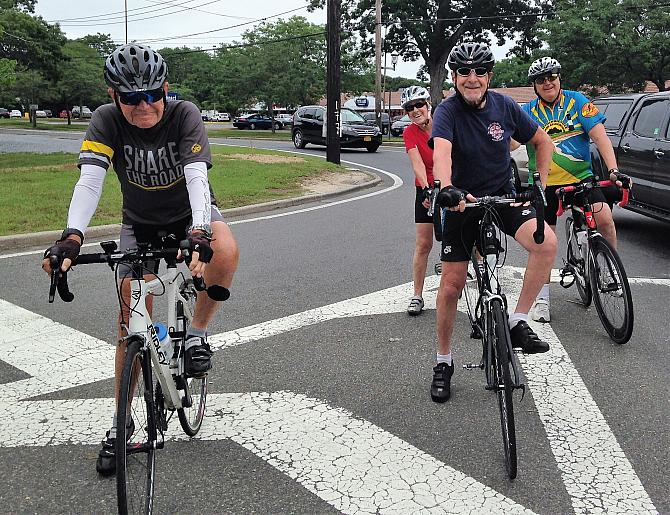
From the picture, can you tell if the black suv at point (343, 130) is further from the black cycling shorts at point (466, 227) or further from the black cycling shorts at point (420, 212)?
the black cycling shorts at point (466, 227)

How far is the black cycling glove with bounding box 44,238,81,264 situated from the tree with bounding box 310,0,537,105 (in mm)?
43569

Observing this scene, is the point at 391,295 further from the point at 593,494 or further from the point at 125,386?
the point at 125,386

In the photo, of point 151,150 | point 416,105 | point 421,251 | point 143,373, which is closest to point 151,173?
point 151,150

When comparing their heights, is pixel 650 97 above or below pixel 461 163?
above

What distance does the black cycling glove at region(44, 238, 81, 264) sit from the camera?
8.95 ft

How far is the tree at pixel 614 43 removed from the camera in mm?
29781

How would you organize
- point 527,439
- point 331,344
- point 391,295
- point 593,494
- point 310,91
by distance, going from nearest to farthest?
point 593,494
point 527,439
point 331,344
point 391,295
point 310,91

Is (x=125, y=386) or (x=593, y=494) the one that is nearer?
(x=125, y=386)

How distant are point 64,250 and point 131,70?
83cm

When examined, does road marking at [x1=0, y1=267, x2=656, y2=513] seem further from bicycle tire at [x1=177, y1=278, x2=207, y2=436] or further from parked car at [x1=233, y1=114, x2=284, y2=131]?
parked car at [x1=233, y1=114, x2=284, y2=131]

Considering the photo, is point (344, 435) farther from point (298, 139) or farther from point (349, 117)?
point (298, 139)

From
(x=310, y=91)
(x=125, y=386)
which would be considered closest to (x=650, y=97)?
(x=125, y=386)

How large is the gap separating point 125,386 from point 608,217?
4.03 m

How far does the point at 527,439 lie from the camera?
3545 mm
